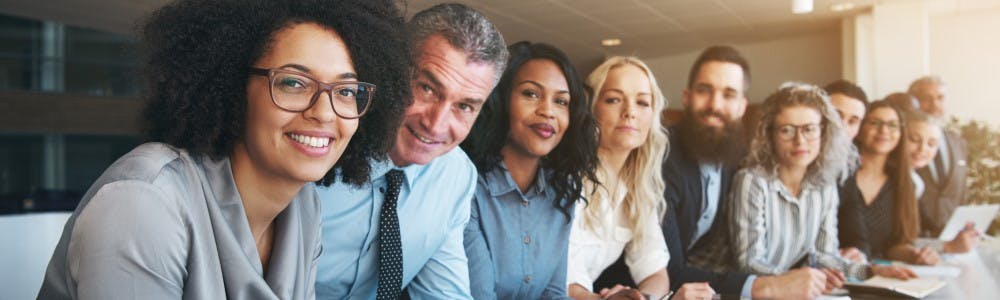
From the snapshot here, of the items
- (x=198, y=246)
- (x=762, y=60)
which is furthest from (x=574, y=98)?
(x=198, y=246)

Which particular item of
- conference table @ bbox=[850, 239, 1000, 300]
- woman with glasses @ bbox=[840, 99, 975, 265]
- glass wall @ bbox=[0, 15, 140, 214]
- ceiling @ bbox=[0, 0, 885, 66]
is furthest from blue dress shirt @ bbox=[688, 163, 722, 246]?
glass wall @ bbox=[0, 15, 140, 214]

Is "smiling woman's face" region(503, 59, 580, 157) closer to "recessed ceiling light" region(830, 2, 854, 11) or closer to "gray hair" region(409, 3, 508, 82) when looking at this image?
"gray hair" region(409, 3, 508, 82)

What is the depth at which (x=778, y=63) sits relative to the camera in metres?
2.61

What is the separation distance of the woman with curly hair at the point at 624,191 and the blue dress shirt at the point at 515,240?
0.09 m

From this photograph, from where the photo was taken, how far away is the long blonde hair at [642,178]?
210cm

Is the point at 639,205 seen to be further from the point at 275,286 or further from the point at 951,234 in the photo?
the point at 951,234

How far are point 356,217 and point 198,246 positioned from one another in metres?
0.65

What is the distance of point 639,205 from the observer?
86.8 inches

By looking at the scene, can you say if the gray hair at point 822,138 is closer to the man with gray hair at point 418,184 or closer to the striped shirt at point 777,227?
the striped shirt at point 777,227

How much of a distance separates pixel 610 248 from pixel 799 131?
1.09 metres

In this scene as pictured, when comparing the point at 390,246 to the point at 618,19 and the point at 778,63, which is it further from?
the point at 778,63

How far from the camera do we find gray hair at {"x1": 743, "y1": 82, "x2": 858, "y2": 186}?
265 cm

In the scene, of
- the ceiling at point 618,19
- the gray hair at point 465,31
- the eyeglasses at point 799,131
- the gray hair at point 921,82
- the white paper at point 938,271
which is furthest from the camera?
the gray hair at point 921,82

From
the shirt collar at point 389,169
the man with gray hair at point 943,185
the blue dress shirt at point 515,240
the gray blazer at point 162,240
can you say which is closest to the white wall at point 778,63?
the blue dress shirt at point 515,240
